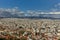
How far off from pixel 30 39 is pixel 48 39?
2.73 metres

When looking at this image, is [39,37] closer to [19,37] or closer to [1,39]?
[19,37]

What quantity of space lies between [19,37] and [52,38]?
4836 mm

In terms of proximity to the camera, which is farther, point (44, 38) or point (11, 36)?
point (44, 38)

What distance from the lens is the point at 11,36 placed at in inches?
1157

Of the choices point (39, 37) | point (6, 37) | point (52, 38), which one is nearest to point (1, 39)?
point (6, 37)

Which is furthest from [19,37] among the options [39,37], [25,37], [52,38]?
[52,38]

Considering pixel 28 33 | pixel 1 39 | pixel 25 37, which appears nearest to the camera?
pixel 1 39

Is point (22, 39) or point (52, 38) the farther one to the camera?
point (52, 38)

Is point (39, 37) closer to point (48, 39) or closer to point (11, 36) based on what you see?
point (48, 39)

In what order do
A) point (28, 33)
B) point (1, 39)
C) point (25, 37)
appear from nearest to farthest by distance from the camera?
point (1, 39) < point (25, 37) < point (28, 33)

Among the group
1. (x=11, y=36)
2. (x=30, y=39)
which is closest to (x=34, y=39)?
(x=30, y=39)

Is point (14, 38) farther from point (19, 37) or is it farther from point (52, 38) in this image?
point (52, 38)

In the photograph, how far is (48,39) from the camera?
31750 mm

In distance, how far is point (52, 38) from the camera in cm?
3316
